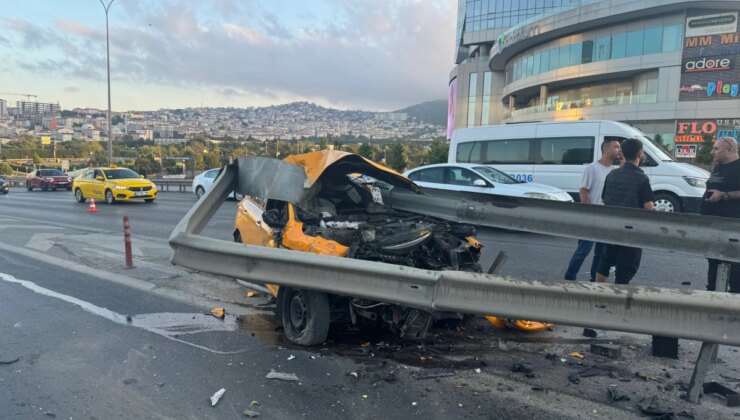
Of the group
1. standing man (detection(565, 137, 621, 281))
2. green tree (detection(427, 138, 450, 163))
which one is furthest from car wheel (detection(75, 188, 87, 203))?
green tree (detection(427, 138, 450, 163))

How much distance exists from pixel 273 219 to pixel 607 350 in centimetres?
332

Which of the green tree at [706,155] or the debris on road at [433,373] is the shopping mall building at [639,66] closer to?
the green tree at [706,155]

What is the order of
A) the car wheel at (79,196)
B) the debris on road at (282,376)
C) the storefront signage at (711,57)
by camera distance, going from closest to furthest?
1. the debris on road at (282,376)
2. the car wheel at (79,196)
3. the storefront signage at (711,57)

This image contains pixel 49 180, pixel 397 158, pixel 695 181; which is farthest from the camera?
pixel 397 158

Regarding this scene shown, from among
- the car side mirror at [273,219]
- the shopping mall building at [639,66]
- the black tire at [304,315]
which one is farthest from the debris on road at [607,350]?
the shopping mall building at [639,66]

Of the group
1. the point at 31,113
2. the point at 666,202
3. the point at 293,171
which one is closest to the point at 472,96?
the point at 666,202

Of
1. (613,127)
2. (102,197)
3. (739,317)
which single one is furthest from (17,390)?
(102,197)

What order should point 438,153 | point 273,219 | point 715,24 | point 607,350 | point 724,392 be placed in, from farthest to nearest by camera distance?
1. point 438,153
2. point 715,24
3. point 273,219
4. point 607,350
5. point 724,392

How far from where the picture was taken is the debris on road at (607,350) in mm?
4214

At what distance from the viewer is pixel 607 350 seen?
13.9ft

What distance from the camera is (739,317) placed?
8.09 ft

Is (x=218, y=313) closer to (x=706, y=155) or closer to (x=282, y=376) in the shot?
(x=282, y=376)

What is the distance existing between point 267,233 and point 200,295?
169 cm

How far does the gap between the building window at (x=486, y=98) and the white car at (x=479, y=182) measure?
53.2 meters
